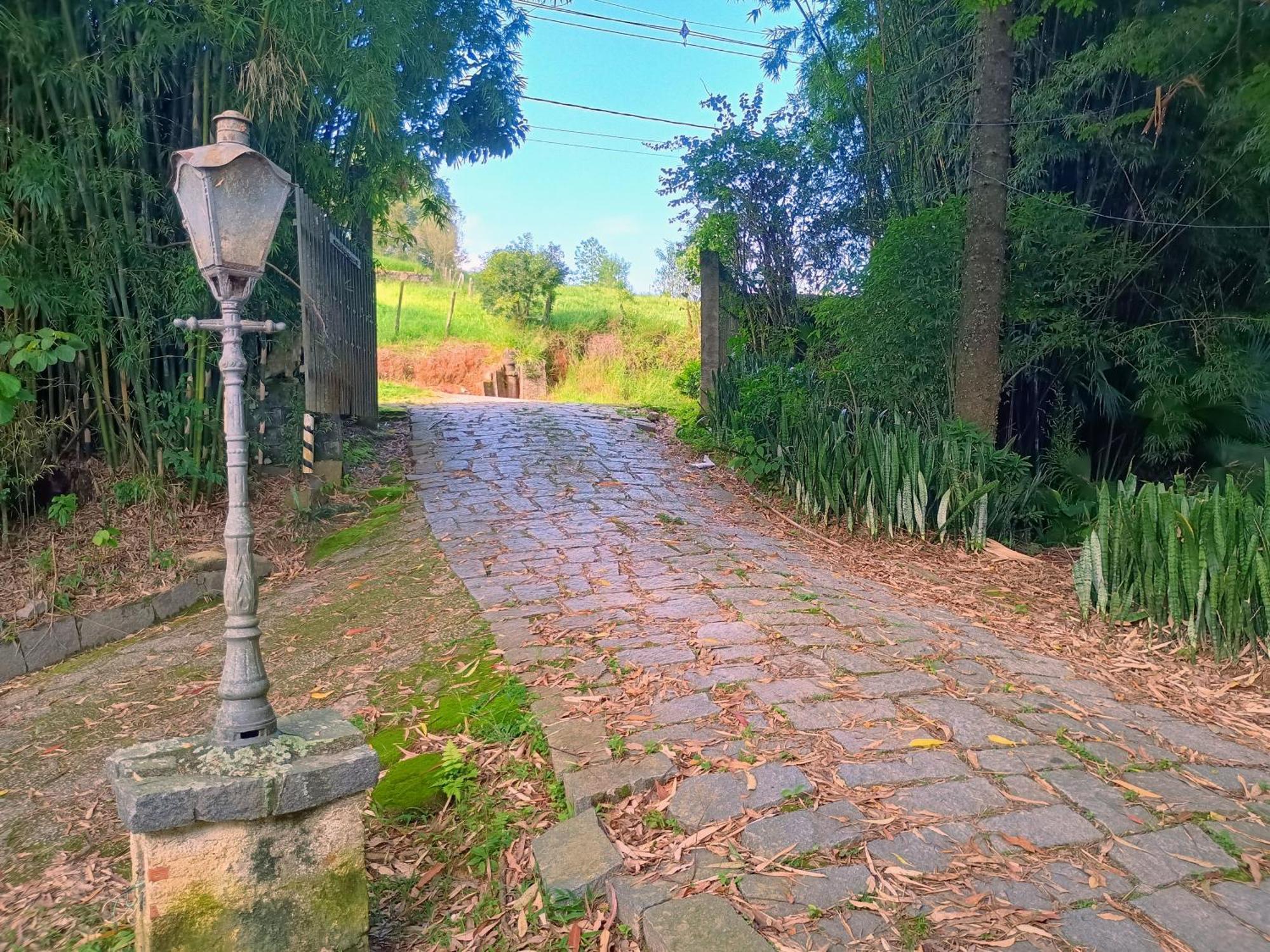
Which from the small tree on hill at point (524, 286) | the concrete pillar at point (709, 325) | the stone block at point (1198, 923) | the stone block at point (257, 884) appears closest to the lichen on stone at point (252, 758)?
the stone block at point (257, 884)

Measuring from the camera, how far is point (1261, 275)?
19.9 feet

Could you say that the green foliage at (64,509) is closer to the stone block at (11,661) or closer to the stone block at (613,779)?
the stone block at (11,661)

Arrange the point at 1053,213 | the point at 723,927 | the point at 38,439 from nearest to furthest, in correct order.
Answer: the point at 723,927 → the point at 38,439 → the point at 1053,213

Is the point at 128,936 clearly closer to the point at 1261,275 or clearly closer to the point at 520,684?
the point at 520,684

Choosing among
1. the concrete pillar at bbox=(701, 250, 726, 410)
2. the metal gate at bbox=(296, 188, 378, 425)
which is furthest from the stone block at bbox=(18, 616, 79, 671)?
the concrete pillar at bbox=(701, 250, 726, 410)

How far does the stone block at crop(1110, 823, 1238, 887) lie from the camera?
2.05 m

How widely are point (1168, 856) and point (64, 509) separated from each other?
5548 millimetres

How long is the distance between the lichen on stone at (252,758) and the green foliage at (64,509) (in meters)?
3.48

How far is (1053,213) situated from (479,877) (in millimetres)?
5621

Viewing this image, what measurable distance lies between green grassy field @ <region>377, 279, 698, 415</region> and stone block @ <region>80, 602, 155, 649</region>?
9142 mm

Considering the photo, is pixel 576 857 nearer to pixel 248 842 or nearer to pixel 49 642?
pixel 248 842

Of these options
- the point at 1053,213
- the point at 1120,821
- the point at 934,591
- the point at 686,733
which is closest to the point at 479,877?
the point at 686,733

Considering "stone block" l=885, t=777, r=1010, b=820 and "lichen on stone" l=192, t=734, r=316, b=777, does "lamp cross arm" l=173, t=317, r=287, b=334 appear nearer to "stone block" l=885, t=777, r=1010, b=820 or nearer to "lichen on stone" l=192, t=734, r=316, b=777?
"lichen on stone" l=192, t=734, r=316, b=777

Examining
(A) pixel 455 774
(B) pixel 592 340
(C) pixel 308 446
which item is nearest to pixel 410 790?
(A) pixel 455 774
